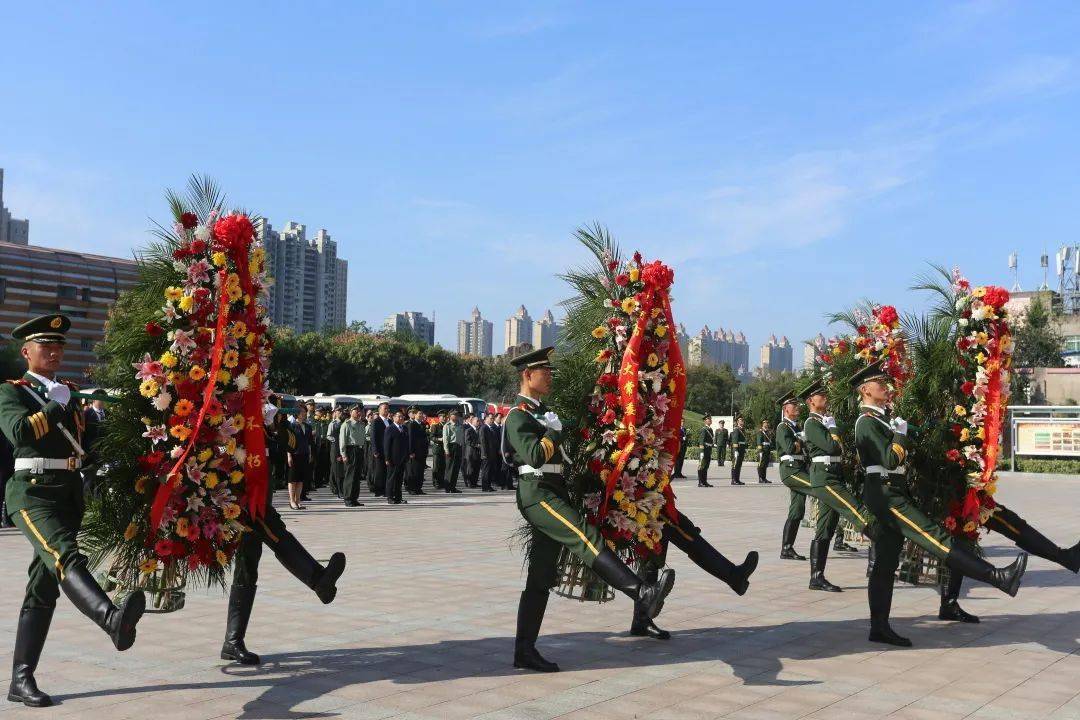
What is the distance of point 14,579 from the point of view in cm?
945

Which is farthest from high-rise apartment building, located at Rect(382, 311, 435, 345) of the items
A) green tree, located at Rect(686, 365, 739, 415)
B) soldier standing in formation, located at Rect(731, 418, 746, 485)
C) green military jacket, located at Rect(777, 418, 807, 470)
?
green military jacket, located at Rect(777, 418, 807, 470)

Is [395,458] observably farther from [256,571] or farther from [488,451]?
[256,571]

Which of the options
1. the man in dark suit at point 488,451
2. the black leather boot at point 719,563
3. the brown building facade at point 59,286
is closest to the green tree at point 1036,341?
the man in dark suit at point 488,451

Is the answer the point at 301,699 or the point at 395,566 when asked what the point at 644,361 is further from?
the point at 395,566

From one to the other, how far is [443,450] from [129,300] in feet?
58.7

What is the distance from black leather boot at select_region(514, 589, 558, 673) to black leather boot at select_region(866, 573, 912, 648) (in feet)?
8.18

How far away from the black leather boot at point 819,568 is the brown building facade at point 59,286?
59488mm

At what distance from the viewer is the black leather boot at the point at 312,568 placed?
618 cm

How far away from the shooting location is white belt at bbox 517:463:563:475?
653 centimetres

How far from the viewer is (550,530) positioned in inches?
251

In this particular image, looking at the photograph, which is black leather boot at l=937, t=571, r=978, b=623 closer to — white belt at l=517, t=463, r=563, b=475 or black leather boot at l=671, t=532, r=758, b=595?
black leather boot at l=671, t=532, r=758, b=595

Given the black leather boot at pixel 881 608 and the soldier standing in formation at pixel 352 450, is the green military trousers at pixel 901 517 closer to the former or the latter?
the black leather boot at pixel 881 608

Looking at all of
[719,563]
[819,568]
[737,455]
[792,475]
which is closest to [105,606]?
[719,563]

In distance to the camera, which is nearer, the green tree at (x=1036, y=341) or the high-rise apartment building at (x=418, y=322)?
the green tree at (x=1036, y=341)
